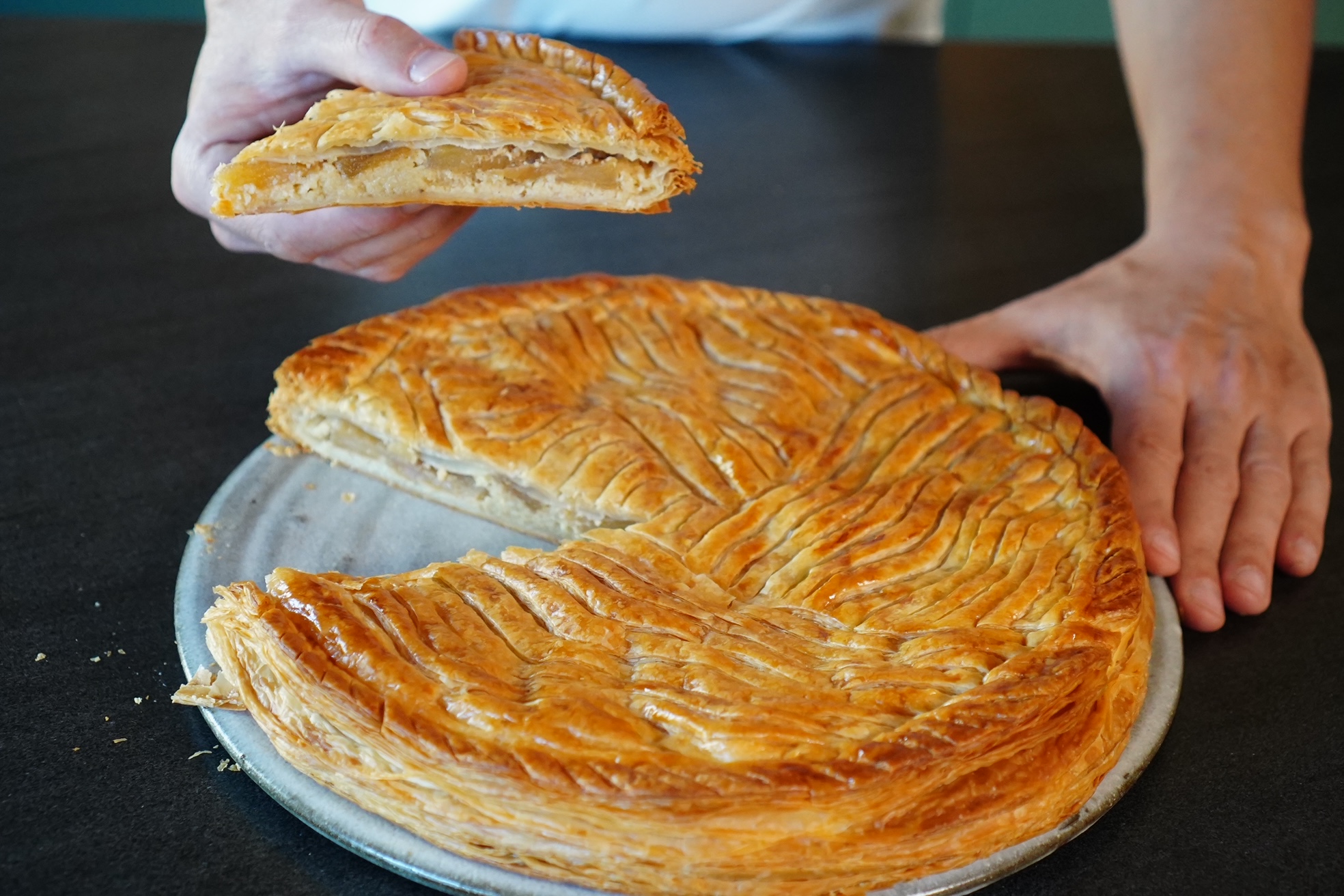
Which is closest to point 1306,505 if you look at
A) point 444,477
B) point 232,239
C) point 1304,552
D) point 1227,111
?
point 1304,552

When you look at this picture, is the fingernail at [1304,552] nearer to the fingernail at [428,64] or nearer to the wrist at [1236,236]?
the wrist at [1236,236]

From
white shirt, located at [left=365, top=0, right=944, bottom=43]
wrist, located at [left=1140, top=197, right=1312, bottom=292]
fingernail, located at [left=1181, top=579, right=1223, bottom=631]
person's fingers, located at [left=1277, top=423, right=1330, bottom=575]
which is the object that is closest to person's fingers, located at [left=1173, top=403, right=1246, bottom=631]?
fingernail, located at [left=1181, top=579, right=1223, bottom=631]

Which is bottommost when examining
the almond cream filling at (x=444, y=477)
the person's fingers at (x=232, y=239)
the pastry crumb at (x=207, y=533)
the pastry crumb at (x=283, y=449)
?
the almond cream filling at (x=444, y=477)

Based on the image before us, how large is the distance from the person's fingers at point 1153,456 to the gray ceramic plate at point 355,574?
74 millimetres

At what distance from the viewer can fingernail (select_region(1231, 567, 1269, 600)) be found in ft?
6.84

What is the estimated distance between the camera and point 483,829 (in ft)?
4.73

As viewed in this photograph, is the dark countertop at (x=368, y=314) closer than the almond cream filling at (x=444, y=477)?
Yes

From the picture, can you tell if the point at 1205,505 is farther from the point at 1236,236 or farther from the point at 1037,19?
the point at 1037,19

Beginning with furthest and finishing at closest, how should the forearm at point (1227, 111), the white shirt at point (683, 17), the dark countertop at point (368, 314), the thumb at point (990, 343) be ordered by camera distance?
the white shirt at point (683, 17) < the forearm at point (1227, 111) < the thumb at point (990, 343) < the dark countertop at point (368, 314)

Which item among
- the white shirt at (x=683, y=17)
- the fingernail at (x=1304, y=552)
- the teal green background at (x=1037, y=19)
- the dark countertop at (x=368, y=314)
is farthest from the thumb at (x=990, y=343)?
the teal green background at (x=1037, y=19)

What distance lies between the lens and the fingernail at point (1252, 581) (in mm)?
2084

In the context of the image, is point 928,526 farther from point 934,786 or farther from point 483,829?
point 483,829

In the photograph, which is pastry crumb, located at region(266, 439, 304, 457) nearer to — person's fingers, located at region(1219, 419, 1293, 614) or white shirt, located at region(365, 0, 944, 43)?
person's fingers, located at region(1219, 419, 1293, 614)

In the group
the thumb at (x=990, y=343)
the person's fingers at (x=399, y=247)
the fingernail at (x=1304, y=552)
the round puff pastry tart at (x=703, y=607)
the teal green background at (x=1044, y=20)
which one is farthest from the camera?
the teal green background at (x=1044, y=20)
